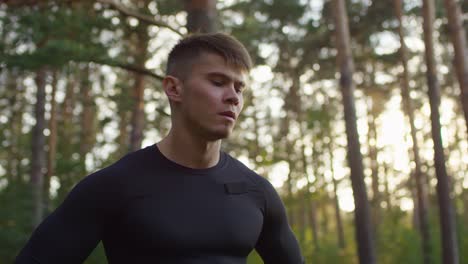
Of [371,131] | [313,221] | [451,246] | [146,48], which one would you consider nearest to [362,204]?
[451,246]

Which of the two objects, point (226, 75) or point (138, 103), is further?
point (138, 103)

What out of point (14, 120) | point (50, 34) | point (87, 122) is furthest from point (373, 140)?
point (50, 34)

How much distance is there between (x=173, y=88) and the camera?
8.36 feet

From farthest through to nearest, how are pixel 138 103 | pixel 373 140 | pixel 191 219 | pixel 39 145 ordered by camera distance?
pixel 373 140 → pixel 138 103 → pixel 39 145 → pixel 191 219

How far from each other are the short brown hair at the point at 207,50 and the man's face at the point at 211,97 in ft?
0.09

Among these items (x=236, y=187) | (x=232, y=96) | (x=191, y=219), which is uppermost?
(x=232, y=96)

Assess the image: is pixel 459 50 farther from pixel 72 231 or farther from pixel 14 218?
pixel 14 218

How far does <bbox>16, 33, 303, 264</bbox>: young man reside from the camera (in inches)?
87.9

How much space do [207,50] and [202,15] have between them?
367 centimetres

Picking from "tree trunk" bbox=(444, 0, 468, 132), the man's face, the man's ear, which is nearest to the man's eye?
the man's face

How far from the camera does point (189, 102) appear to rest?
2469mm

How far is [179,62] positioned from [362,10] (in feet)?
54.9

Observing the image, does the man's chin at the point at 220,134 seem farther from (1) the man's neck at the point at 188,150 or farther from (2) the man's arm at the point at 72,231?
(2) the man's arm at the point at 72,231

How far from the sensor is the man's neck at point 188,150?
2.49m
